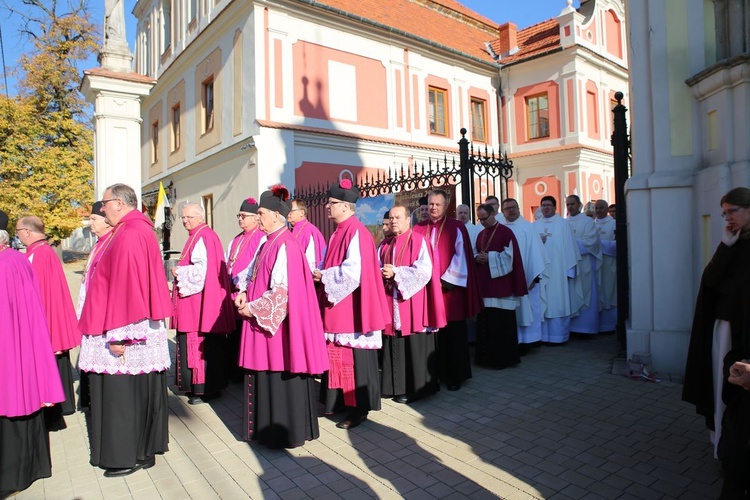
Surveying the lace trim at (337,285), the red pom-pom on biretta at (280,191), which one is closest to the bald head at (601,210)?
the lace trim at (337,285)

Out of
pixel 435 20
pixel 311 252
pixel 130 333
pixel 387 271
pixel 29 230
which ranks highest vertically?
pixel 435 20

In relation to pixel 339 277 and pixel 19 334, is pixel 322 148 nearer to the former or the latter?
pixel 339 277

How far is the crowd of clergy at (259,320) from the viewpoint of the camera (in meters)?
3.58

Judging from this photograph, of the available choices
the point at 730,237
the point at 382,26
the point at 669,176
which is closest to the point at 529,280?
the point at 669,176

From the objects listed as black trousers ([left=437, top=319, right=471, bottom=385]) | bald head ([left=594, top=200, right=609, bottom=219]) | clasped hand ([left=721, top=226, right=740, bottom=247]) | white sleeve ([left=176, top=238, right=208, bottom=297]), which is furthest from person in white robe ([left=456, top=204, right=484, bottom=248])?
clasped hand ([left=721, top=226, right=740, bottom=247])

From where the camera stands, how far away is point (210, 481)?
3.59 metres

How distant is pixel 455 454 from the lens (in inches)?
153

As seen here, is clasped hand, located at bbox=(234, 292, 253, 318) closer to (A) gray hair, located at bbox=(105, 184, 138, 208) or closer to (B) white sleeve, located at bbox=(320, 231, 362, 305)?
(B) white sleeve, located at bbox=(320, 231, 362, 305)

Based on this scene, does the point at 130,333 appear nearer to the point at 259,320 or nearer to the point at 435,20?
the point at 259,320

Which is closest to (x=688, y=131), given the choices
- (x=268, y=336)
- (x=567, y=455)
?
(x=567, y=455)

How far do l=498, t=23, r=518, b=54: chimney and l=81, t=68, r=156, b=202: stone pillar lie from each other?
54.0ft

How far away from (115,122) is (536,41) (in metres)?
17.2

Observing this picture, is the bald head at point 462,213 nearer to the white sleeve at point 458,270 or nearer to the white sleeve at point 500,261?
the white sleeve at point 500,261

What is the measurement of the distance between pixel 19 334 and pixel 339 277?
2368 mm
